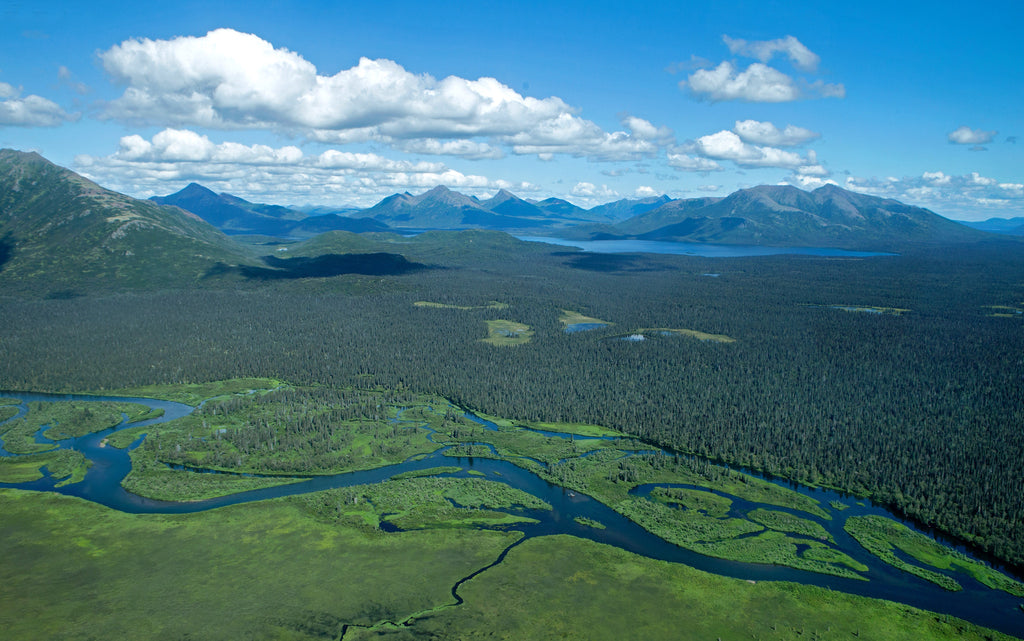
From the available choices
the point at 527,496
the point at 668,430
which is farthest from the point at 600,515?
the point at 668,430

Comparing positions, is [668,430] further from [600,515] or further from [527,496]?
[527,496]

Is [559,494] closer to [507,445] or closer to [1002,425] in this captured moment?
[507,445]

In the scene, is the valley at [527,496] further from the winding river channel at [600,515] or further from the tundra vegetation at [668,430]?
the tundra vegetation at [668,430]

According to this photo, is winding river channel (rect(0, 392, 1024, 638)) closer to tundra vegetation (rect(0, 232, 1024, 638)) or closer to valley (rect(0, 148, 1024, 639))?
valley (rect(0, 148, 1024, 639))

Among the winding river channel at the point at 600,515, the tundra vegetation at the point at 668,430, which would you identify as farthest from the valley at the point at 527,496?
the tundra vegetation at the point at 668,430

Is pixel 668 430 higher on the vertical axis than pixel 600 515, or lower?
higher

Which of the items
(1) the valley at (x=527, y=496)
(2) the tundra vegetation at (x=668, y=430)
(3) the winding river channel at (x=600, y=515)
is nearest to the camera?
(1) the valley at (x=527, y=496)

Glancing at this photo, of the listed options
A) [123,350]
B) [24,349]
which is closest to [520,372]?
[123,350]

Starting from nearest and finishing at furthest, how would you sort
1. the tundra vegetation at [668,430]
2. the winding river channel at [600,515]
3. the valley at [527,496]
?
the valley at [527,496]
the winding river channel at [600,515]
the tundra vegetation at [668,430]

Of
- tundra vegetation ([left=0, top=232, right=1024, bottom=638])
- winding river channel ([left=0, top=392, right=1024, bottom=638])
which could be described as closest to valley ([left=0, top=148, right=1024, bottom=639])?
winding river channel ([left=0, top=392, right=1024, bottom=638])
